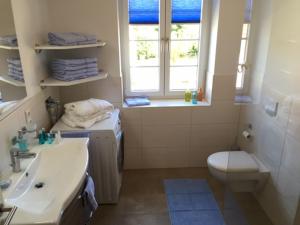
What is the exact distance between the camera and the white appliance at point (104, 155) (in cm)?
227

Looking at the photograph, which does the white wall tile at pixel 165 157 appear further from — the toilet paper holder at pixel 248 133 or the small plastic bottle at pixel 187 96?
the toilet paper holder at pixel 248 133

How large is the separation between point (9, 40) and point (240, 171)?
210cm

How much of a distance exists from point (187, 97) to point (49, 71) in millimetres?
1493

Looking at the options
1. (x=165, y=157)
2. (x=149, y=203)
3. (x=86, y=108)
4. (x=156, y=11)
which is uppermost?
(x=156, y=11)

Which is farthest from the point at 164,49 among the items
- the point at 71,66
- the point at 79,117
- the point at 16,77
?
the point at 16,77

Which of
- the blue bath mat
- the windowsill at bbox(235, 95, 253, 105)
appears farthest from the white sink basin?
the windowsill at bbox(235, 95, 253, 105)

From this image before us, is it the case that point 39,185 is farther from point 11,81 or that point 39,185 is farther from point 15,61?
point 15,61

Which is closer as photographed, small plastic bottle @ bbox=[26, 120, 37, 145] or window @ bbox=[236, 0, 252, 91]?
small plastic bottle @ bbox=[26, 120, 37, 145]

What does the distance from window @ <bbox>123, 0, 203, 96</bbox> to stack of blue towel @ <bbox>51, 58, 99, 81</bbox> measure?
526 mm

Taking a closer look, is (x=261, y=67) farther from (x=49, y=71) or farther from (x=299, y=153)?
(x=49, y=71)

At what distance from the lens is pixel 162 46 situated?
2.88 metres

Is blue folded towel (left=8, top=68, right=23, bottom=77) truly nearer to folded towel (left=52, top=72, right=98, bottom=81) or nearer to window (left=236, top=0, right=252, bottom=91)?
folded towel (left=52, top=72, right=98, bottom=81)

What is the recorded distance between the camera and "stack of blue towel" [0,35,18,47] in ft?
5.52

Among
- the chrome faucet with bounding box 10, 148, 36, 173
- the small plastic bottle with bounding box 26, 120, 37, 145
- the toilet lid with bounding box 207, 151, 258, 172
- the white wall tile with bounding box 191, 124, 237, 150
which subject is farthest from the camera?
the white wall tile with bounding box 191, 124, 237, 150
